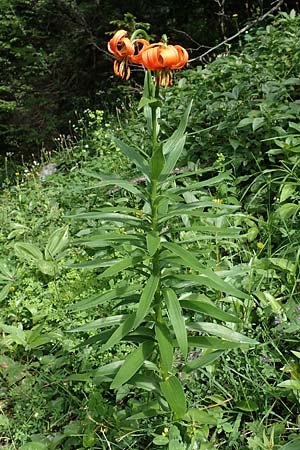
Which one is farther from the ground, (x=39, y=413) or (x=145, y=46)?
(x=145, y=46)

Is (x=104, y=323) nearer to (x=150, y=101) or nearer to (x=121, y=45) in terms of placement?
(x=150, y=101)

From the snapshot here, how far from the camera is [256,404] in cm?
177

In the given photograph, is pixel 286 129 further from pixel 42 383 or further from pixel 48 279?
pixel 42 383

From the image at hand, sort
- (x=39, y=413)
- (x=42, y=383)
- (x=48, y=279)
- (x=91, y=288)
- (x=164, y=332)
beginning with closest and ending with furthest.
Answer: (x=164, y=332) → (x=39, y=413) → (x=42, y=383) → (x=91, y=288) → (x=48, y=279)

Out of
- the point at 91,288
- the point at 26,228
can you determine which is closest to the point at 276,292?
the point at 91,288

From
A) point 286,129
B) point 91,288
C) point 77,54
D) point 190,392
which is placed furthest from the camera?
point 77,54

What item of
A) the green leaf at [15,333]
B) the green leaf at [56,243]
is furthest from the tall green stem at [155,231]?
the green leaf at [56,243]

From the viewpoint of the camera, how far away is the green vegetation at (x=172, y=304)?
1.58 meters

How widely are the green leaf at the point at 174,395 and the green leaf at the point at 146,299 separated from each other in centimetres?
25

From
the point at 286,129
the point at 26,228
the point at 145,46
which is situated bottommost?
the point at 26,228

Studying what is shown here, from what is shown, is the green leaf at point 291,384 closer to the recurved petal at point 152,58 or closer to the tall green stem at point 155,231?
the tall green stem at point 155,231

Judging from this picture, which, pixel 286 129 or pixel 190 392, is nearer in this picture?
pixel 190 392

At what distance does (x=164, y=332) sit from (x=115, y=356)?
610mm

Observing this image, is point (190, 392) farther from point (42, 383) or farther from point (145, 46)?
point (145, 46)
